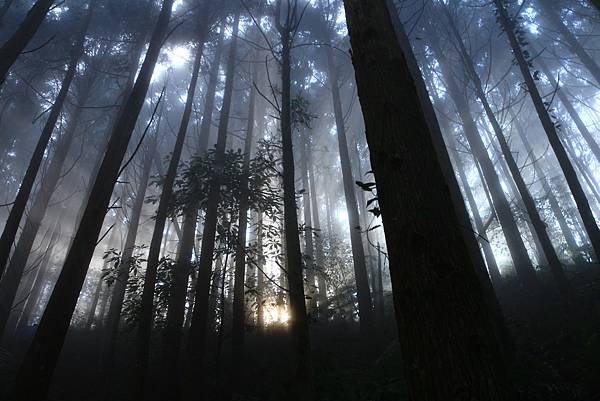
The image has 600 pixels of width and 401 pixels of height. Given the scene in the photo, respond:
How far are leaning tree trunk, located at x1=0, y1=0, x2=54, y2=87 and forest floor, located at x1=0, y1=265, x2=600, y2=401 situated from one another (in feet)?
19.5

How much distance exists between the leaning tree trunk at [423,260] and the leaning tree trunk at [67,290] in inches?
170

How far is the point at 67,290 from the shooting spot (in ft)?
14.2

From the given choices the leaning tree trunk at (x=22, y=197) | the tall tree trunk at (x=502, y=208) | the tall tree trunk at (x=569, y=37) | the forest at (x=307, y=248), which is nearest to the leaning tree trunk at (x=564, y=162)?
the forest at (x=307, y=248)

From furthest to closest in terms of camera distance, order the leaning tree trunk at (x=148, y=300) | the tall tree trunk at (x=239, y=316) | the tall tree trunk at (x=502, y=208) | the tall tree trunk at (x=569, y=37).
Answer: the tall tree trunk at (x=569, y=37), the tall tree trunk at (x=502, y=208), the tall tree trunk at (x=239, y=316), the leaning tree trunk at (x=148, y=300)

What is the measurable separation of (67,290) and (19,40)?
419cm

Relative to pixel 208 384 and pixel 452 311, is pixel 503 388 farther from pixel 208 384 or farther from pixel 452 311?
pixel 208 384

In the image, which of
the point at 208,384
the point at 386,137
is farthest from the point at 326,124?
the point at 386,137

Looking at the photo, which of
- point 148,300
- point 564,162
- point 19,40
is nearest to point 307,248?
point 148,300

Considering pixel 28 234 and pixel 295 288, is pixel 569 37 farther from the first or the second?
pixel 28 234

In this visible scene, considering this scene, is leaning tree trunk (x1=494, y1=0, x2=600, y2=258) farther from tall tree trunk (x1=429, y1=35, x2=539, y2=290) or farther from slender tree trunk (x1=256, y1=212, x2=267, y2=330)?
slender tree trunk (x1=256, y1=212, x2=267, y2=330)

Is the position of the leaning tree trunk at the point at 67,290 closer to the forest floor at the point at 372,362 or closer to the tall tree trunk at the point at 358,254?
the forest floor at the point at 372,362

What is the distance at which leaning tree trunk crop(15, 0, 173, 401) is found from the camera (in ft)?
12.4

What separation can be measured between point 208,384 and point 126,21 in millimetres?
14106

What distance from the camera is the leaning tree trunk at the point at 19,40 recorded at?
5.20 meters
